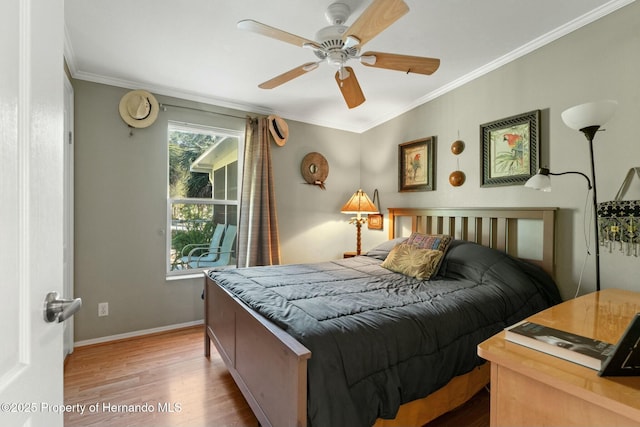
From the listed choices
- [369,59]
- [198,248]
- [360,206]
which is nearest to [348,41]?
[369,59]

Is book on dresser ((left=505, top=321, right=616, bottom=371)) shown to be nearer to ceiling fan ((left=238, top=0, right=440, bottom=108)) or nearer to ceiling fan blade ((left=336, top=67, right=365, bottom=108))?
ceiling fan ((left=238, top=0, right=440, bottom=108))

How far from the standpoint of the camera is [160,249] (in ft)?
10.0

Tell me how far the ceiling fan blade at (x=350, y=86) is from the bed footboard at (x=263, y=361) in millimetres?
1618

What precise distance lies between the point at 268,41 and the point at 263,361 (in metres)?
2.17

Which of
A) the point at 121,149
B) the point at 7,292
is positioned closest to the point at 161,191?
the point at 121,149

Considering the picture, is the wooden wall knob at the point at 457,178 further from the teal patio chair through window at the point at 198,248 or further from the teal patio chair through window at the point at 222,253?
the teal patio chair through window at the point at 198,248

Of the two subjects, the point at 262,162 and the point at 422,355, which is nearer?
the point at 422,355

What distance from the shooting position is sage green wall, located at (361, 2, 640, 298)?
6.27ft

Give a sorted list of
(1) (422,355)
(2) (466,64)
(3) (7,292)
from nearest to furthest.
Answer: (3) (7,292) → (1) (422,355) → (2) (466,64)

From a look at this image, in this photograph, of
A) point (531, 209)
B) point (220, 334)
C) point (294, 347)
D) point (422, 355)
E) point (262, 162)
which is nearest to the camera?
point (294, 347)

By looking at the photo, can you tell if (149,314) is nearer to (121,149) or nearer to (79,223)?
(79,223)

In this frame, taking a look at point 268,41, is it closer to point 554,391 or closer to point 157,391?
point 554,391

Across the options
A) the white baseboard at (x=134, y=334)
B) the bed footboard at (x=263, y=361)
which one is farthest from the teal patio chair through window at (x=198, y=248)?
the bed footboard at (x=263, y=361)

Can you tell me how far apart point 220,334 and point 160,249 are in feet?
4.41
